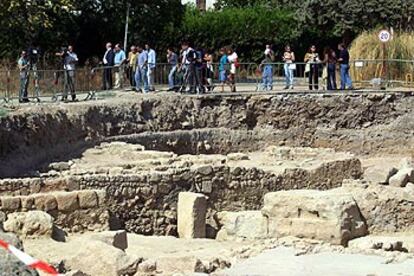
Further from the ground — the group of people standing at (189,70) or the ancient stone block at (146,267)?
the group of people standing at (189,70)

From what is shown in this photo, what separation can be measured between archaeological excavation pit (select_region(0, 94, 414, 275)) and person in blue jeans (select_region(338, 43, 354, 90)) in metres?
0.72

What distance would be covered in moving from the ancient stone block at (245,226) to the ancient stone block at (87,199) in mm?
2232

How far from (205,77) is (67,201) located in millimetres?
11419

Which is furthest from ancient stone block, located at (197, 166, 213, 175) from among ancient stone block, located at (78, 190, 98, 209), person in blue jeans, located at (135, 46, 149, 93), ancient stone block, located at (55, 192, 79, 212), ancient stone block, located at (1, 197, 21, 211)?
person in blue jeans, located at (135, 46, 149, 93)

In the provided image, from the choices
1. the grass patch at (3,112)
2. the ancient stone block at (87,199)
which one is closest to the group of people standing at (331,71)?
the grass patch at (3,112)

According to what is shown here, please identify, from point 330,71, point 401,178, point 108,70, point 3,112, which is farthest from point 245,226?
point 330,71

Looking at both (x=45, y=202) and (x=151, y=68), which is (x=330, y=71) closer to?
(x=151, y=68)

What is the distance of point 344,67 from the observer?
2500 centimetres

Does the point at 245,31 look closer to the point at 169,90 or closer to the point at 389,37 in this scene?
the point at 389,37

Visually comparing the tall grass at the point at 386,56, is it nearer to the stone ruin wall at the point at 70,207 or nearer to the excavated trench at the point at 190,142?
the excavated trench at the point at 190,142

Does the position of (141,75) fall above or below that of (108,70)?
below

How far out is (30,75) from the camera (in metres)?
19.8

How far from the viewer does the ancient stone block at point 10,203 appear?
41.1 feet

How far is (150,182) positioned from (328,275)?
19.2 ft
